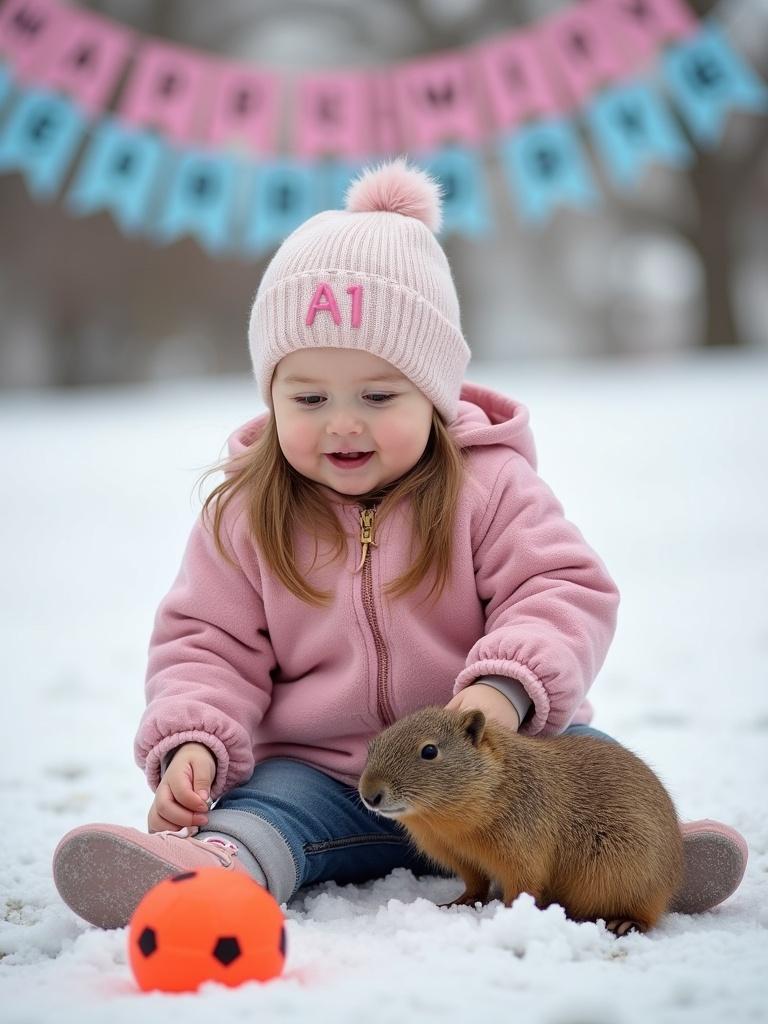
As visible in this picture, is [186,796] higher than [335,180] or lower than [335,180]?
lower

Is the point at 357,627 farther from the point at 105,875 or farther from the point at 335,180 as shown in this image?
the point at 335,180

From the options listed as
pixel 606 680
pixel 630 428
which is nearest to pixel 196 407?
pixel 630 428

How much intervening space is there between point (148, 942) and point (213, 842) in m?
0.23

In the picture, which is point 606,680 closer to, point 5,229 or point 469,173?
point 469,173

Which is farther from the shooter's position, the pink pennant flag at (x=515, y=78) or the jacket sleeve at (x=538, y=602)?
the pink pennant flag at (x=515, y=78)

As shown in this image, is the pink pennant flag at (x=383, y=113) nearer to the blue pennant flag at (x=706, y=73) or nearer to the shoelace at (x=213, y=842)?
the blue pennant flag at (x=706, y=73)

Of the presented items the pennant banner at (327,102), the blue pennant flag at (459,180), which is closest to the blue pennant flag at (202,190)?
the pennant banner at (327,102)

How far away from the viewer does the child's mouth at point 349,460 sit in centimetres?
127

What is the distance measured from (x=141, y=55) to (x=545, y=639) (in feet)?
8.03

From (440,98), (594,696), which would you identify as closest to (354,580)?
(594,696)

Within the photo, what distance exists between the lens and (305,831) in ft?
4.01

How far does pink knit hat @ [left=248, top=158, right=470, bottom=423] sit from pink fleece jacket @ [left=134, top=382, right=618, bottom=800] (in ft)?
0.40

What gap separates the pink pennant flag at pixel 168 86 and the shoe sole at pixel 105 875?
7.79 feet

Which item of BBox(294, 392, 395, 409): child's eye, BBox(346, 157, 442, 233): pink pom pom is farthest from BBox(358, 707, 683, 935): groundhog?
BBox(346, 157, 442, 233): pink pom pom
